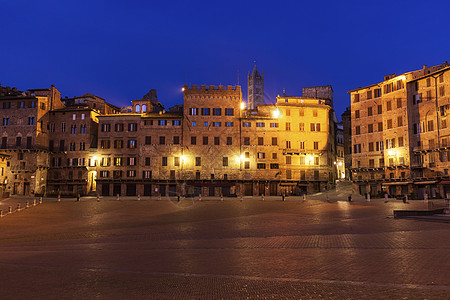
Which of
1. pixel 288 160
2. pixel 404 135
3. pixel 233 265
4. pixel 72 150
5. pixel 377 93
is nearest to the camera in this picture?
pixel 233 265

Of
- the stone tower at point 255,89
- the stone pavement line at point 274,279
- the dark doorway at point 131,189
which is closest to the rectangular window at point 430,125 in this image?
the dark doorway at point 131,189

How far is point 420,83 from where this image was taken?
55.7 meters

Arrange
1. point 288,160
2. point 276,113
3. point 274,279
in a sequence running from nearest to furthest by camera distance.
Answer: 1. point 274,279
2. point 288,160
3. point 276,113

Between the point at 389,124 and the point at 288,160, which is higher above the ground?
the point at 389,124

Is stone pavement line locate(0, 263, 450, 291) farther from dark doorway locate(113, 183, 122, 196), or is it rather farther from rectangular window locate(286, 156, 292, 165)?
rectangular window locate(286, 156, 292, 165)

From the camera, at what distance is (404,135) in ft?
186

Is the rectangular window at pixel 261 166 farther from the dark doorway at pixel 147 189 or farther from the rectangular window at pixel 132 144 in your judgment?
the rectangular window at pixel 132 144

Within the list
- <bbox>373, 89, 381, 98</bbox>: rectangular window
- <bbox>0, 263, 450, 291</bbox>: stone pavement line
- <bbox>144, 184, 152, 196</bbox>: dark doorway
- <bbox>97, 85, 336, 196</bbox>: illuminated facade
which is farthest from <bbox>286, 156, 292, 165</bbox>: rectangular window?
<bbox>0, 263, 450, 291</bbox>: stone pavement line

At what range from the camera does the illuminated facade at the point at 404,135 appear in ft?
171

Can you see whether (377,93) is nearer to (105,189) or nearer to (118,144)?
(118,144)

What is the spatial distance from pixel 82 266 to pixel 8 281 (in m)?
1.98

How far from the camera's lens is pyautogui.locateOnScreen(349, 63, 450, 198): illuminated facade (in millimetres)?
52000

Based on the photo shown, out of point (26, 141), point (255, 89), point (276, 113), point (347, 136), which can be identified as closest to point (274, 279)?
point (276, 113)

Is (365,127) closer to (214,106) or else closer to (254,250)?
(214,106)
